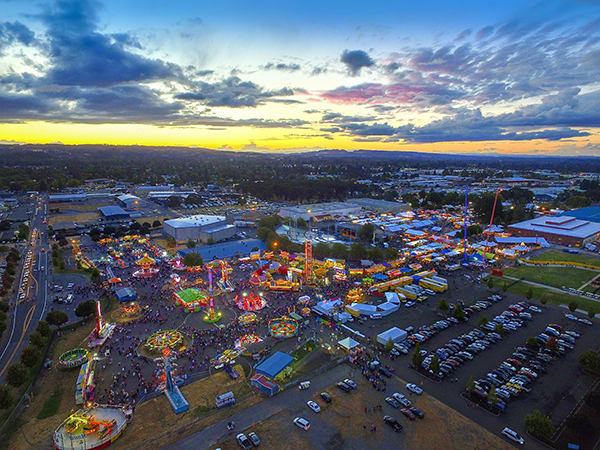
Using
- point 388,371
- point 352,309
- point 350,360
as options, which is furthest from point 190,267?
point 388,371

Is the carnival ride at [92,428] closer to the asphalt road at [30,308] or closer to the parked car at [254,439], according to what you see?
the parked car at [254,439]

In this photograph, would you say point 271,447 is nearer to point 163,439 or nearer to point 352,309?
point 163,439

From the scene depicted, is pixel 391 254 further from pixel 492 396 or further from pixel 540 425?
pixel 540 425

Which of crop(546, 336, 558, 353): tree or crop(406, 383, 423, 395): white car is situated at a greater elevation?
crop(546, 336, 558, 353): tree

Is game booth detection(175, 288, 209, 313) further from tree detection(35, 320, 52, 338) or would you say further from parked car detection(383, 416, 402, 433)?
parked car detection(383, 416, 402, 433)

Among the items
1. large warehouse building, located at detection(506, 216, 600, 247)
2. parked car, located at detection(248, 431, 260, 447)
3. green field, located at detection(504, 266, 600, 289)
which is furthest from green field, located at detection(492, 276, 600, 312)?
parked car, located at detection(248, 431, 260, 447)

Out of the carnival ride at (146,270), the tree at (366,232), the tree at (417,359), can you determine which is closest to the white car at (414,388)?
the tree at (417,359)

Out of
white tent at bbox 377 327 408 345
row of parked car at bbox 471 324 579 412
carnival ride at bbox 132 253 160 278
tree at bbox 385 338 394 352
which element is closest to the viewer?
row of parked car at bbox 471 324 579 412
